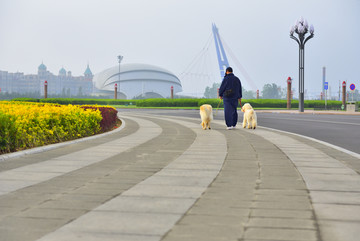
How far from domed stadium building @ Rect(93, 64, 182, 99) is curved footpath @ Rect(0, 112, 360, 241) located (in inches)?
5429

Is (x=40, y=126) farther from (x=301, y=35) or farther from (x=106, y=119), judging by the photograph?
(x=301, y=35)

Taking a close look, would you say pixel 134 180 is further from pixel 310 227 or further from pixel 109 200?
pixel 310 227

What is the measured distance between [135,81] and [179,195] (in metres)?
149

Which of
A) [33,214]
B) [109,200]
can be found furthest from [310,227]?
[33,214]

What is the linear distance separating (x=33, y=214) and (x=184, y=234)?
1.60 meters

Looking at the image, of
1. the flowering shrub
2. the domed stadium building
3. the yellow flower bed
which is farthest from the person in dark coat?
the domed stadium building

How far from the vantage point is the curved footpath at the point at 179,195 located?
3.78 meters

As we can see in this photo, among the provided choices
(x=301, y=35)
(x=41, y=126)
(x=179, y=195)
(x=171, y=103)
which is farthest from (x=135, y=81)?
(x=179, y=195)

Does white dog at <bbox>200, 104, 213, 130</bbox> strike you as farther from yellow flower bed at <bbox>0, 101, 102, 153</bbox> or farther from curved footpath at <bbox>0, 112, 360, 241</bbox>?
curved footpath at <bbox>0, 112, 360, 241</bbox>

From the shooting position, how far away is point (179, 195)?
5.23m

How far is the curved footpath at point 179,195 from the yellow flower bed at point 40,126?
589 millimetres

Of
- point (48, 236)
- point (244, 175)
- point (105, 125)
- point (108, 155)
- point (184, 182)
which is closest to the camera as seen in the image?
point (48, 236)

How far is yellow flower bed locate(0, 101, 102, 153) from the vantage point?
917 cm

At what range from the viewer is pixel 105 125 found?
15273 mm
